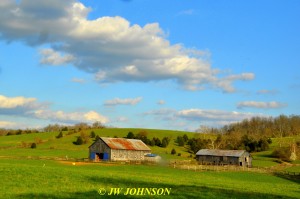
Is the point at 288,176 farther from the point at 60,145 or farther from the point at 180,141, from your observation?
the point at 60,145

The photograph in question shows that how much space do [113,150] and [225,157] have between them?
26.4 m

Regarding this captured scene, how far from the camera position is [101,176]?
35.1 meters

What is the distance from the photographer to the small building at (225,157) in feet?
300

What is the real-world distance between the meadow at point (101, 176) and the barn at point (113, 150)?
228 inches

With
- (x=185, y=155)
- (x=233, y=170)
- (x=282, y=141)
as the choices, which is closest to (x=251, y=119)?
(x=282, y=141)

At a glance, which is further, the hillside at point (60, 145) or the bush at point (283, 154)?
the hillside at point (60, 145)

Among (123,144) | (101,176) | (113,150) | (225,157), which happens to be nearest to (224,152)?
(225,157)

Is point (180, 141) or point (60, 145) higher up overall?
point (180, 141)

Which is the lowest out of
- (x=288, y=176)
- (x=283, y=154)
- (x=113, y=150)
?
(x=288, y=176)

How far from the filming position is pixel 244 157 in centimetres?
9231

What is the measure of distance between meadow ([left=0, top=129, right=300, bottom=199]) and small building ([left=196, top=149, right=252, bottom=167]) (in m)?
3.48

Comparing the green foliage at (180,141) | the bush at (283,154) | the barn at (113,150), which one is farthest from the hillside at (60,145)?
the bush at (283,154)

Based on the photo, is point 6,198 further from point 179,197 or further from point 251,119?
point 251,119

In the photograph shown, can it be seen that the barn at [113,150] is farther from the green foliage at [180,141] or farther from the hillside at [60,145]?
the green foliage at [180,141]
